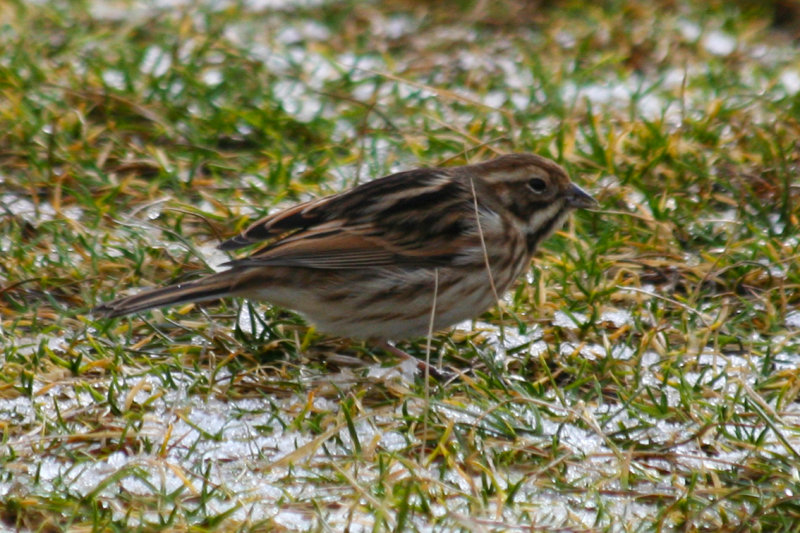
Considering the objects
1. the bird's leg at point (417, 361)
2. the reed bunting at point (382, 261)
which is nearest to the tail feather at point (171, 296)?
the reed bunting at point (382, 261)

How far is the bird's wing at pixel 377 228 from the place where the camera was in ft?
16.6

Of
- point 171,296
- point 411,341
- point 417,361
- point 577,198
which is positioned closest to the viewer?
point 171,296

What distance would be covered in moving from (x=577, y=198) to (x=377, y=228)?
0.94 meters

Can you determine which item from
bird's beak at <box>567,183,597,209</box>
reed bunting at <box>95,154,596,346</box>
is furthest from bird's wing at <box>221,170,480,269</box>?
bird's beak at <box>567,183,597,209</box>

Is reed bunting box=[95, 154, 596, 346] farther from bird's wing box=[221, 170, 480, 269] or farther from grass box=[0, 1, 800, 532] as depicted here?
grass box=[0, 1, 800, 532]

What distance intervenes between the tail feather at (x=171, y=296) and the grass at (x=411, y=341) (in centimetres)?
23

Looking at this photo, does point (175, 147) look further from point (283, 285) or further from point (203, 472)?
point (203, 472)

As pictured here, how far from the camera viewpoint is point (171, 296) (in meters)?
4.82

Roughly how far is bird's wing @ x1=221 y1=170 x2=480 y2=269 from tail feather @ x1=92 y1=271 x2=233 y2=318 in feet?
0.52

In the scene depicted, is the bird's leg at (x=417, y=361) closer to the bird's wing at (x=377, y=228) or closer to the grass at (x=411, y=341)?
the grass at (x=411, y=341)

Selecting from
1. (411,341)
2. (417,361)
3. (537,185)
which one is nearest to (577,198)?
(537,185)

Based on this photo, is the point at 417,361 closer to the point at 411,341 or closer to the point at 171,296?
the point at 411,341

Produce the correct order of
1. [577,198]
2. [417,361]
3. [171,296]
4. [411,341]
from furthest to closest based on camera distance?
1. [577,198]
2. [411,341]
3. [417,361]
4. [171,296]

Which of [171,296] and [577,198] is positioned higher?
[577,198]
